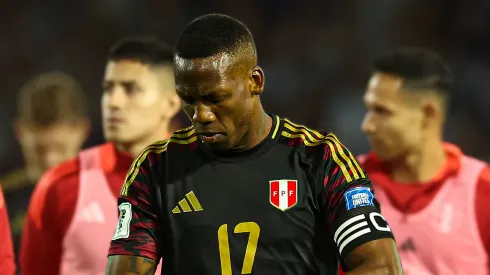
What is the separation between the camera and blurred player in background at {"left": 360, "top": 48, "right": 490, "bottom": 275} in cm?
482

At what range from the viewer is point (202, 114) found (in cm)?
289

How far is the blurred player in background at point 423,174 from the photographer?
4820 mm

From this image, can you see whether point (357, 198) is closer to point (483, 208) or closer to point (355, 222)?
point (355, 222)

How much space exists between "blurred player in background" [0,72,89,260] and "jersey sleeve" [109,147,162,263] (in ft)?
12.8

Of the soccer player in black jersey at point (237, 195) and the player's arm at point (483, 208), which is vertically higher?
the soccer player in black jersey at point (237, 195)

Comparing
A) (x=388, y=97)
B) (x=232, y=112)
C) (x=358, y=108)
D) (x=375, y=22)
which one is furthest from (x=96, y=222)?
(x=375, y=22)

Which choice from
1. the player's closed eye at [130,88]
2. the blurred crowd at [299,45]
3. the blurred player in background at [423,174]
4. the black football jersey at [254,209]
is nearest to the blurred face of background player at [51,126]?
the blurred crowd at [299,45]

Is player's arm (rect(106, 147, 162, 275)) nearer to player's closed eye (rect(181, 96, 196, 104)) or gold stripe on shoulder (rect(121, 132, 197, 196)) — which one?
gold stripe on shoulder (rect(121, 132, 197, 196))

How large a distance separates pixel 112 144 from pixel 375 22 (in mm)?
4247

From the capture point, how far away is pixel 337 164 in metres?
2.96

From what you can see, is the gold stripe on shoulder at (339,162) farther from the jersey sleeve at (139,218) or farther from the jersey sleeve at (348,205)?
the jersey sleeve at (139,218)

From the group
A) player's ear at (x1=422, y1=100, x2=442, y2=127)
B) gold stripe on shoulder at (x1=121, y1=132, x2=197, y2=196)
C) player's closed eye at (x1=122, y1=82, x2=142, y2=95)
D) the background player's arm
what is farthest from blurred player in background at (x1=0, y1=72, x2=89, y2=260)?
the background player's arm

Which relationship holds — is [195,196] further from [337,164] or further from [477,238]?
[477,238]

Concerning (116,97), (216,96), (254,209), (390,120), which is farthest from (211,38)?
(390,120)
